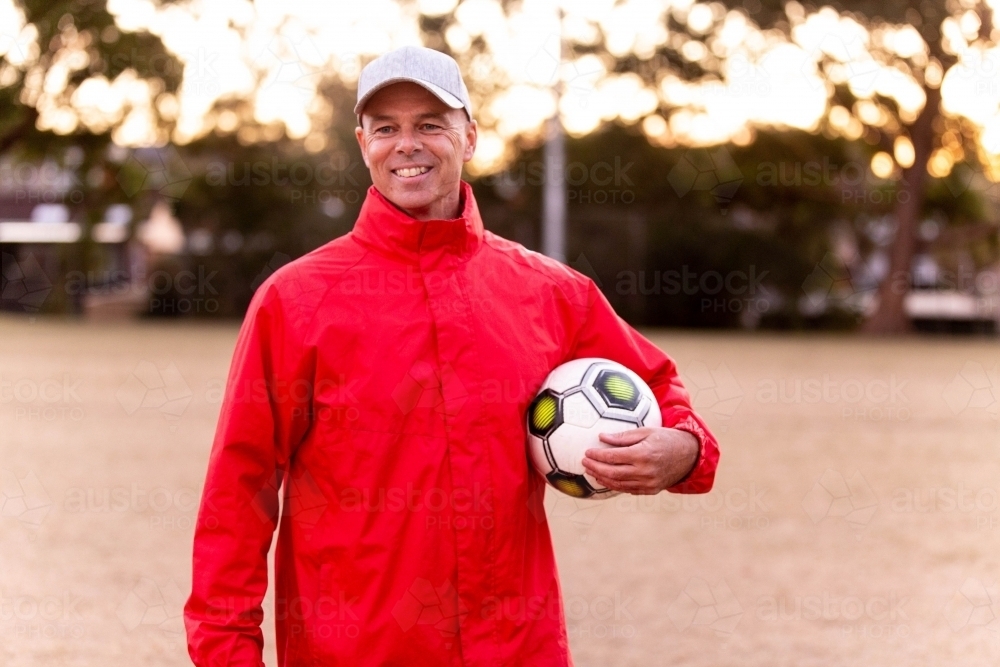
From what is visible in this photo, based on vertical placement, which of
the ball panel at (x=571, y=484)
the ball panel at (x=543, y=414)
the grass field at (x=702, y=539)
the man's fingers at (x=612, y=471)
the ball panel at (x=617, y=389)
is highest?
the ball panel at (x=617, y=389)

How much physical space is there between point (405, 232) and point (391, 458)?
467mm

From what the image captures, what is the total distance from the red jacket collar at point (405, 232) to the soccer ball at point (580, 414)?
1.19 feet

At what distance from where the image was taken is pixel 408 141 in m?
2.56

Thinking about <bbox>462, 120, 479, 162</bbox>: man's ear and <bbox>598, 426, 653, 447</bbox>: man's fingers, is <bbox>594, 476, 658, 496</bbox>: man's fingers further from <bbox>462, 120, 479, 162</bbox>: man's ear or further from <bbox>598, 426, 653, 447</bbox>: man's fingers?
<bbox>462, 120, 479, 162</bbox>: man's ear

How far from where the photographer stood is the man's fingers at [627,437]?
2549mm

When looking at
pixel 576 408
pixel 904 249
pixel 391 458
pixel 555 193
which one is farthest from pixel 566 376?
pixel 904 249

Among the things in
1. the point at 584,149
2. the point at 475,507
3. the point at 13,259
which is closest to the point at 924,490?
the point at 475,507

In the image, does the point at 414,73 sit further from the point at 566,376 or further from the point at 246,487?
the point at 246,487

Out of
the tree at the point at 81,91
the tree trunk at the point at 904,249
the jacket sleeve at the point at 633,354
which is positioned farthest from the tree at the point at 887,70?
the jacket sleeve at the point at 633,354

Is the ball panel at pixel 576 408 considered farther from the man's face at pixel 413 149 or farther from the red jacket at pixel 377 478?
the man's face at pixel 413 149

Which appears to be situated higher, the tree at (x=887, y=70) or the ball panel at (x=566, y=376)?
the tree at (x=887, y=70)

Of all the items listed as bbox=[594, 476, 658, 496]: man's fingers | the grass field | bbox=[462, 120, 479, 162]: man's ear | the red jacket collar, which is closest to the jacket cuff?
bbox=[594, 476, 658, 496]: man's fingers

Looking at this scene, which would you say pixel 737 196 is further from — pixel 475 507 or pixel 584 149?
pixel 475 507

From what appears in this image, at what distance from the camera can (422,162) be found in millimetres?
2551
